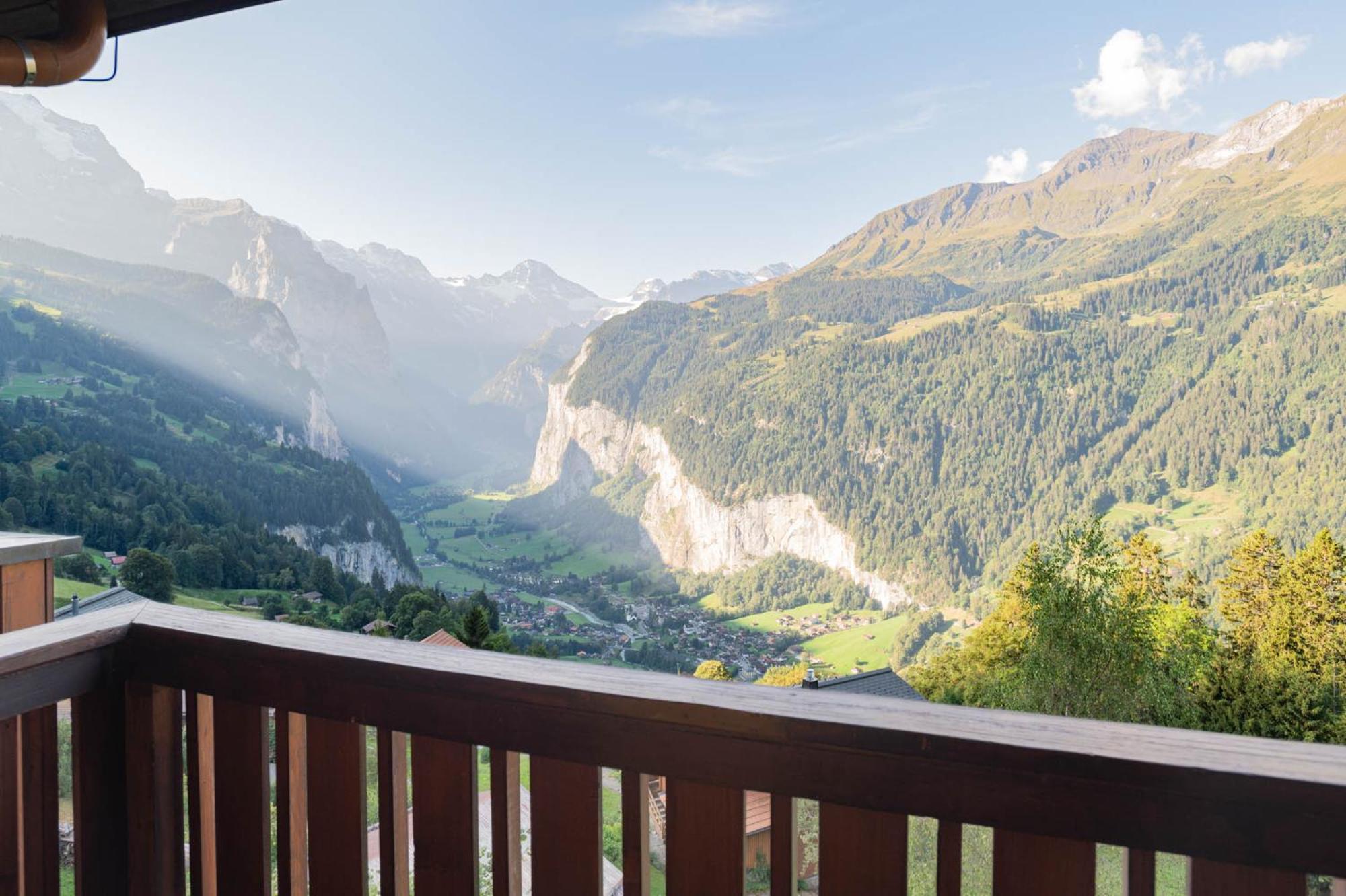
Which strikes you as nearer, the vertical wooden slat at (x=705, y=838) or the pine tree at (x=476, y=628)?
Answer: the vertical wooden slat at (x=705, y=838)

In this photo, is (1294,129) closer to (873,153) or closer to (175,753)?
(873,153)

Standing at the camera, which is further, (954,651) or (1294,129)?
(1294,129)

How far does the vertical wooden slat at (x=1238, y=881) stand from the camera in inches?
15.8

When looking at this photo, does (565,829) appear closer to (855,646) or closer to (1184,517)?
(855,646)

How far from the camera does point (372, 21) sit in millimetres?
49312

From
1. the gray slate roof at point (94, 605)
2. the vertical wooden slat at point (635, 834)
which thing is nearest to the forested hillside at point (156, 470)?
the gray slate roof at point (94, 605)

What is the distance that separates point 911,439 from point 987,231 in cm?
5147

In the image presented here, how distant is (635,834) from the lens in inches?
22.9

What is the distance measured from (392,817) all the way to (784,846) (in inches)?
14.1

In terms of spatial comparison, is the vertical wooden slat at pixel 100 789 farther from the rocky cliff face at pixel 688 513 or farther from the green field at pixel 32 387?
the green field at pixel 32 387

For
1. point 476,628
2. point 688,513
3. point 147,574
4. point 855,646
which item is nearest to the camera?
point 476,628

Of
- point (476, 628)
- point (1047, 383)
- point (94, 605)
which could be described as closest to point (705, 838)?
point (94, 605)

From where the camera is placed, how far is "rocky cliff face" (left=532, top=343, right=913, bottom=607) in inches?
2186

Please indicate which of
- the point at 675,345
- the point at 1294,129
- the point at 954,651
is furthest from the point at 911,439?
the point at 1294,129
